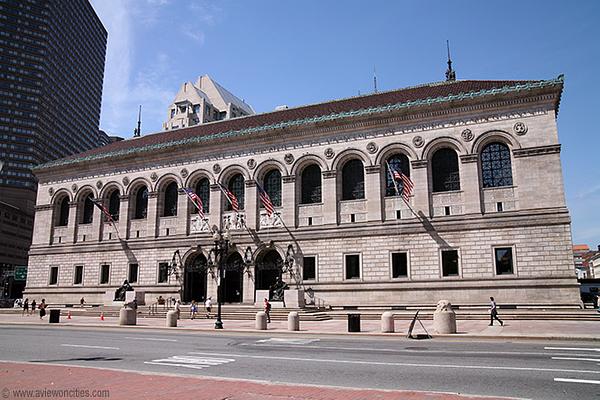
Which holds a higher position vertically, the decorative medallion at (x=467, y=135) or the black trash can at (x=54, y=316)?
the decorative medallion at (x=467, y=135)

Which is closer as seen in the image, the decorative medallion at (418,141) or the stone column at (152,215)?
the decorative medallion at (418,141)

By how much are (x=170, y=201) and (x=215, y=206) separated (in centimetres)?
584

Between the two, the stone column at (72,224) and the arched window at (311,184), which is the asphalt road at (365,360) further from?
the stone column at (72,224)

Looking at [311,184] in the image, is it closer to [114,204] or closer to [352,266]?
[352,266]

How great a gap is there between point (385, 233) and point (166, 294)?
→ 2031cm

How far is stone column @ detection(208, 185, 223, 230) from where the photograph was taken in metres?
41.8

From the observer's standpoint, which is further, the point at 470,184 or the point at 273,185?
the point at 273,185

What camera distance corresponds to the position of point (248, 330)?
2416cm

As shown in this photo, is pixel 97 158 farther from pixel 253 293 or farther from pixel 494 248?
pixel 494 248

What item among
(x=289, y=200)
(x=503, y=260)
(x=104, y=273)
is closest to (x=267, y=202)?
(x=289, y=200)

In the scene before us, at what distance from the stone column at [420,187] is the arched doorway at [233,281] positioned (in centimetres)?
1543

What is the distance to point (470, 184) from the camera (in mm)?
33781

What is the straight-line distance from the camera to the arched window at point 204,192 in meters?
43.5

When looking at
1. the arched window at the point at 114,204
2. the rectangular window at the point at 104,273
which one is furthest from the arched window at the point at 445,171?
the rectangular window at the point at 104,273
